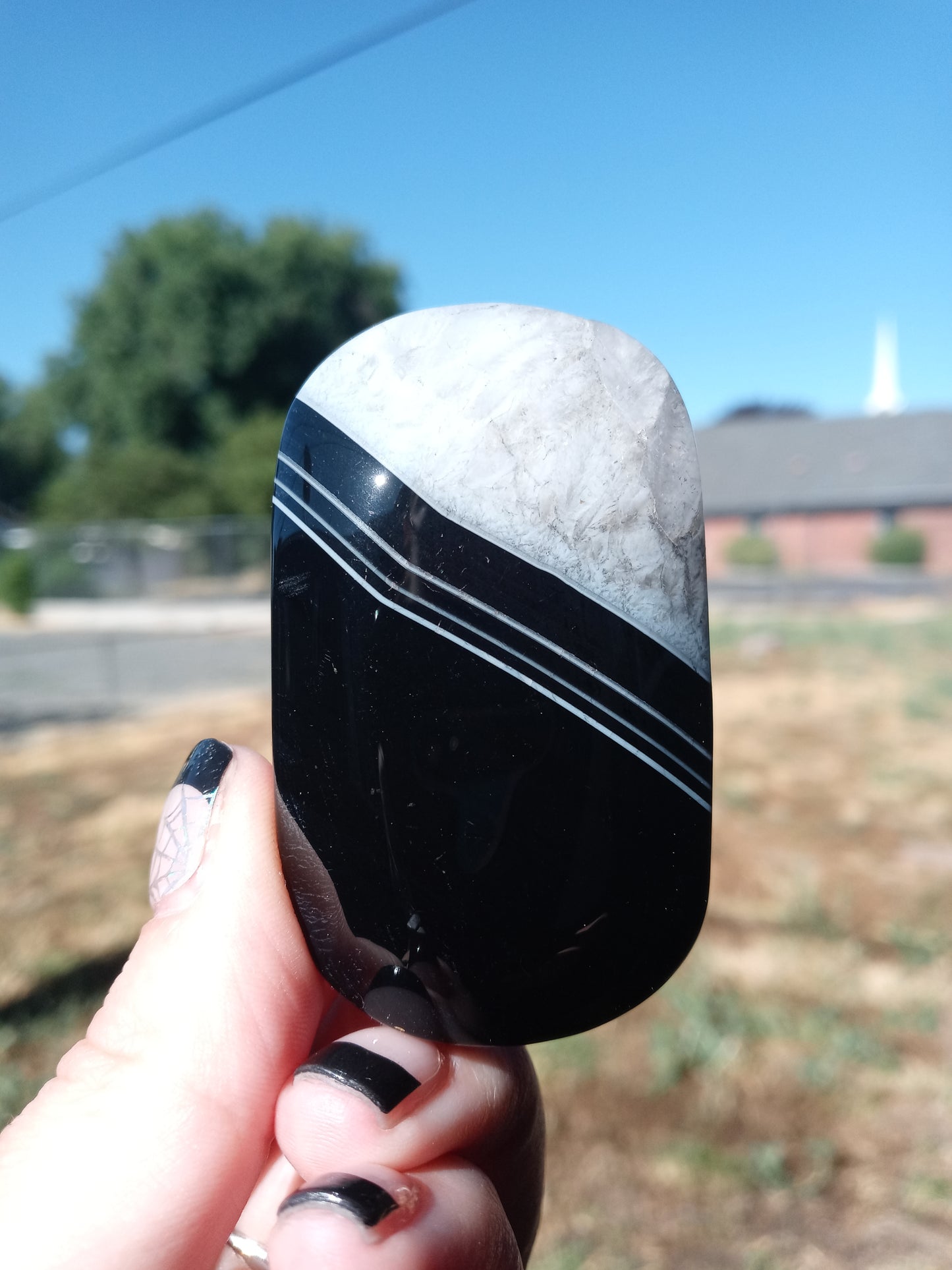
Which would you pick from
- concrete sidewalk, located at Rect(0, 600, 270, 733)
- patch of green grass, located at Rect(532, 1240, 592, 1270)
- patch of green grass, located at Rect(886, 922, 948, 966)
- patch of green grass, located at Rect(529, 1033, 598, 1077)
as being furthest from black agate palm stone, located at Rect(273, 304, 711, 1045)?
concrete sidewalk, located at Rect(0, 600, 270, 733)

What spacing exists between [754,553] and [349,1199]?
20.1 meters

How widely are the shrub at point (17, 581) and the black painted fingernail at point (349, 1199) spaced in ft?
61.9

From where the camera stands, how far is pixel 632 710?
73 cm

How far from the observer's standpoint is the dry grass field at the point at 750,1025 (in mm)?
2197

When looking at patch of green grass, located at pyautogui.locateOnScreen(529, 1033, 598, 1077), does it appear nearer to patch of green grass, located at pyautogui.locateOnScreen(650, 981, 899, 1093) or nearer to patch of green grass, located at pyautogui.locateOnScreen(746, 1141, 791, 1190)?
patch of green grass, located at pyautogui.locateOnScreen(650, 981, 899, 1093)

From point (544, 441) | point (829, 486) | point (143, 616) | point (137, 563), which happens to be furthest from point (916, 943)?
point (829, 486)

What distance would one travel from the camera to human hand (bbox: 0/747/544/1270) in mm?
729

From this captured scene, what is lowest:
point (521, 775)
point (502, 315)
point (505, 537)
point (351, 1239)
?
point (351, 1239)

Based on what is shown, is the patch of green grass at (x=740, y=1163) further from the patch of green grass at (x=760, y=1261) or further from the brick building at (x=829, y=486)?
the brick building at (x=829, y=486)

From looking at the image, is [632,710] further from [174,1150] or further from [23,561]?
[23,561]

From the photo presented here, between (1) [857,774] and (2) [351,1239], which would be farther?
(1) [857,774]

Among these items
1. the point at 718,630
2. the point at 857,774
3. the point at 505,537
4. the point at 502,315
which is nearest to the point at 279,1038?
the point at 505,537

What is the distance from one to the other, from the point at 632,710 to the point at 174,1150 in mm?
512

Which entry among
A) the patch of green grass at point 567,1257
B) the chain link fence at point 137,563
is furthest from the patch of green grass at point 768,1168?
the chain link fence at point 137,563
